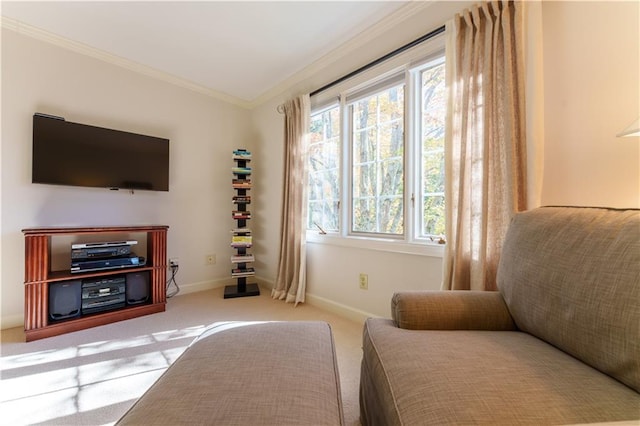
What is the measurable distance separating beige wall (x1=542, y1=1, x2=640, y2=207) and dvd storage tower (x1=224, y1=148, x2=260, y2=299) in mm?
2613

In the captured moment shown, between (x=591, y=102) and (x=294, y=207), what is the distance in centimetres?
218

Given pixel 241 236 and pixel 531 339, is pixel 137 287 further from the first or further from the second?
pixel 531 339

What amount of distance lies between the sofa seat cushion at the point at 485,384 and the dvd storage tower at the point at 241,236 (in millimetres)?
2215

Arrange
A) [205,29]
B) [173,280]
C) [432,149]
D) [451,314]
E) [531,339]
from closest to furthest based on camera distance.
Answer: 1. [531,339]
2. [451,314]
3. [432,149]
4. [205,29]
5. [173,280]

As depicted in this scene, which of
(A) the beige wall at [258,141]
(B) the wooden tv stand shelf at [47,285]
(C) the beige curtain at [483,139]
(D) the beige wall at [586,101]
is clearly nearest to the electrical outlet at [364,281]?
(A) the beige wall at [258,141]

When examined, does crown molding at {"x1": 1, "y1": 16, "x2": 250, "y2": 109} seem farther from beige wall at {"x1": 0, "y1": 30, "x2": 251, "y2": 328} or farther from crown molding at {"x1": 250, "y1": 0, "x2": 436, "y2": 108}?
crown molding at {"x1": 250, "y1": 0, "x2": 436, "y2": 108}

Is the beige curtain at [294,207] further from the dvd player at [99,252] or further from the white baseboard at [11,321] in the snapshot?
the white baseboard at [11,321]

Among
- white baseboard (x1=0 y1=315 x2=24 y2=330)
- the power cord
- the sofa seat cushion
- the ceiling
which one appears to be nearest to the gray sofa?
the sofa seat cushion

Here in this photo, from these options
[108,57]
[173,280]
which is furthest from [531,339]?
[108,57]

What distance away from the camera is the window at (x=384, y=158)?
1.79m

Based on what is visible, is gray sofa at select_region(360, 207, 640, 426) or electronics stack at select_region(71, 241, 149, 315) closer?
A: gray sofa at select_region(360, 207, 640, 426)

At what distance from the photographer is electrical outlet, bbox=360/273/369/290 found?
82.4 inches

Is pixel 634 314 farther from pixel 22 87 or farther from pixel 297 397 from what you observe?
pixel 22 87

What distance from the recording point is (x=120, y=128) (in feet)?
8.20
